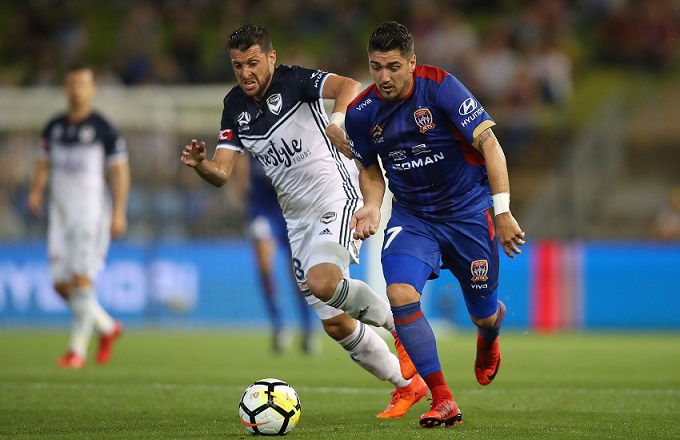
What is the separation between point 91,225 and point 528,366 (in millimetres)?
4532

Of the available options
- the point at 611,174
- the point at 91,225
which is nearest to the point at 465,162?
the point at 91,225

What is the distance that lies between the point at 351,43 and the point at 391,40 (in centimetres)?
1505

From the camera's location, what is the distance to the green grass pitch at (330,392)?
6.37 m

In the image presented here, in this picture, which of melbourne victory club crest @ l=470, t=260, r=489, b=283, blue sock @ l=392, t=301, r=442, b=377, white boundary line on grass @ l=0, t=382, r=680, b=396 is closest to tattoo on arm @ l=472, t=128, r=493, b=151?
melbourne victory club crest @ l=470, t=260, r=489, b=283

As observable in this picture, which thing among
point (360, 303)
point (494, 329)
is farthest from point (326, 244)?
point (494, 329)

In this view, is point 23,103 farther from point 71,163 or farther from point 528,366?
point 528,366

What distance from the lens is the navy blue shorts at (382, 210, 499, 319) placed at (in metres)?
6.70

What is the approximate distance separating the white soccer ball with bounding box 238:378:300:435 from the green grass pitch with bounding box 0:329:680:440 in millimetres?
119

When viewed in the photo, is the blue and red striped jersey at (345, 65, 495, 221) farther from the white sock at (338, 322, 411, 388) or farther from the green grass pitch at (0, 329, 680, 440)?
the green grass pitch at (0, 329, 680, 440)

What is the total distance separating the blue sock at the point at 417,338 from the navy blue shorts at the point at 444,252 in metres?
0.16

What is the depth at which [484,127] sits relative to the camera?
257 inches

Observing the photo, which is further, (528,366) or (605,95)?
(605,95)

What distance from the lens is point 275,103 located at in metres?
7.54

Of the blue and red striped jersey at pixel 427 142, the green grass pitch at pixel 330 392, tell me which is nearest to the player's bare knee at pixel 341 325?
the green grass pitch at pixel 330 392
